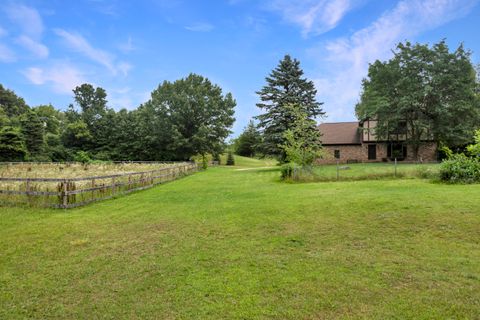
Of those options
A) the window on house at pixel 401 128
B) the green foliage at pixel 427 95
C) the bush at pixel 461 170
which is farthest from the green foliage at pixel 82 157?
the bush at pixel 461 170

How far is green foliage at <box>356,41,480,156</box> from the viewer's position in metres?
25.8

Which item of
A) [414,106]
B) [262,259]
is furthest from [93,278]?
[414,106]

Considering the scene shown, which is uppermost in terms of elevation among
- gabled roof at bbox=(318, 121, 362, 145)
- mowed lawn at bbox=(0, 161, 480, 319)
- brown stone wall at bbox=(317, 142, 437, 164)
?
gabled roof at bbox=(318, 121, 362, 145)

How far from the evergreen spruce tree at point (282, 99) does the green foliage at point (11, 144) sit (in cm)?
2724

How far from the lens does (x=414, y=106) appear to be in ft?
87.2

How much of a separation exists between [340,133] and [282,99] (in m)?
11.3

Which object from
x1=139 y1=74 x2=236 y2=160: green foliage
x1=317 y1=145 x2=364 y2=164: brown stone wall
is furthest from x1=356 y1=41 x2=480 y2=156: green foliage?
x1=139 y1=74 x2=236 y2=160: green foliage

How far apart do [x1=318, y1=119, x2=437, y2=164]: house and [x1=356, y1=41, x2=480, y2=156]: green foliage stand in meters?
1.38

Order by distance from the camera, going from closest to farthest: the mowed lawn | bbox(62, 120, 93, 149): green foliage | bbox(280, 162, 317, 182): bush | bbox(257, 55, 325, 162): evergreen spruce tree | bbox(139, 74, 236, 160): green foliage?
the mowed lawn → bbox(280, 162, 317, 182): bush → bbox(257, 55, 325, 162): evergreen spruce tree → bbox(139, 74, 236, 160): green foliage → bbox(62, 120, 93, 149): green foliage

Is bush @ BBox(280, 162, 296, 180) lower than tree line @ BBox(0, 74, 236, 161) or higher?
lower

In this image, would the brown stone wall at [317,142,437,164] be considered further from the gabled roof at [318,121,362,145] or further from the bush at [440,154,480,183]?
the bush at [440,154,480,183]

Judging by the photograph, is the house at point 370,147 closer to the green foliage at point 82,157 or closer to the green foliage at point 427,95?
the green foliage at point 427,95

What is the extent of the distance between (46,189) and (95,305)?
7.98 meters

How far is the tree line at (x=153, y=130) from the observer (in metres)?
35.1
